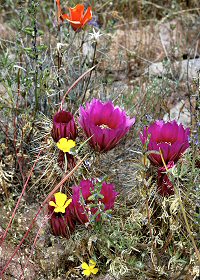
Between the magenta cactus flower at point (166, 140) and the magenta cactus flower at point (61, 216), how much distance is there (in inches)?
13.0

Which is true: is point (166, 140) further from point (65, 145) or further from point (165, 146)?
point (65, 145)

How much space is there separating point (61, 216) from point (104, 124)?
386 millimetres

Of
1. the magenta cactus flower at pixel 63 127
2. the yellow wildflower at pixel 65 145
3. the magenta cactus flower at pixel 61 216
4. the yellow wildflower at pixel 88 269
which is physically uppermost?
the magenta cactus flower at pixel 63 127

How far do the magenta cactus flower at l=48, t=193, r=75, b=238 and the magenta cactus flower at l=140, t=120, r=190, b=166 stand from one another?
33 centimetres

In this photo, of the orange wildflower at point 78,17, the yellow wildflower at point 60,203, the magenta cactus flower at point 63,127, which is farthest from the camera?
the orange wildflower at point 78,17

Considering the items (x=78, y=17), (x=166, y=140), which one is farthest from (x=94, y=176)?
(x=78, y=17)

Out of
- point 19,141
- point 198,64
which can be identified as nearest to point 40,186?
point 19,141

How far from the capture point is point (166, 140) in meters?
1.83

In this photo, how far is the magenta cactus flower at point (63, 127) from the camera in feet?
6.01

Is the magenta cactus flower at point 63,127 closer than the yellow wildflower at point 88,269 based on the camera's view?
No

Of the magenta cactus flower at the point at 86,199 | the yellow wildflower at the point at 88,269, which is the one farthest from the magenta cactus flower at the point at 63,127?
the yellow wildflower at the point at 88,269

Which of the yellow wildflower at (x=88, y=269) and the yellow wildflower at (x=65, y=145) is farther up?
the yellow wildflower at (x=65, y=145)

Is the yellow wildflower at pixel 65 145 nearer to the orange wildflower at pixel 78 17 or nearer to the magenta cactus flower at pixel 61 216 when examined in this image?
the magenta cactus flower at pixel 61 216

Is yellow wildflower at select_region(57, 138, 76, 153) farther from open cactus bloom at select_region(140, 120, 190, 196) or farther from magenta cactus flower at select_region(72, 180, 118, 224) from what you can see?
open cactus bloom at select_region(140, 120, 190, 196)
